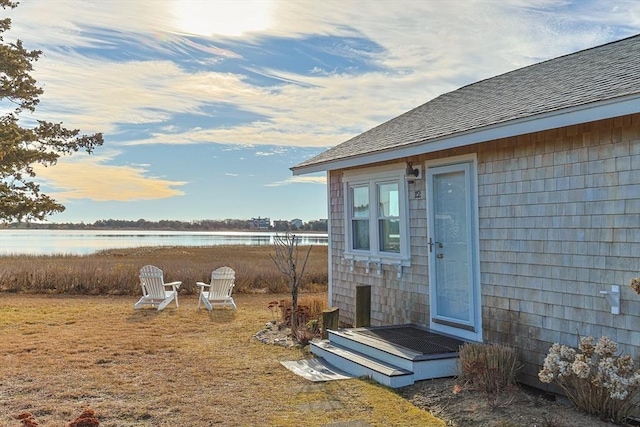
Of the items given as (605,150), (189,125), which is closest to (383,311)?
(605,150)

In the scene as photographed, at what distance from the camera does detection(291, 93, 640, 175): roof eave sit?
4051 millimetres

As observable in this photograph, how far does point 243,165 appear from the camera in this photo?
27047 mm

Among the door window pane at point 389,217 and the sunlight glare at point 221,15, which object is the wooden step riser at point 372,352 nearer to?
the door window pane at point 389,217

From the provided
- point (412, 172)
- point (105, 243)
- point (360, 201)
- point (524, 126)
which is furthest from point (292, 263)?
point (105, 243)

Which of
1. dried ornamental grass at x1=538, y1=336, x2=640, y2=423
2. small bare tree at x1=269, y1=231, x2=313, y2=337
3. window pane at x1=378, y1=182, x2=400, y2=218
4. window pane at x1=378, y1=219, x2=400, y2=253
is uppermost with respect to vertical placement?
window pane at x1=378, y1=182, x2=400, y2=218

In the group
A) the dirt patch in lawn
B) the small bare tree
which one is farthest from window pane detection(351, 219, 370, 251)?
the dirt patch in lawn

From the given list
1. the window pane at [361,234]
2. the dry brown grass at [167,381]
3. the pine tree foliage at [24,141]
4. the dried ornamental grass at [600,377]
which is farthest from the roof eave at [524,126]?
the pine tree foliage at [24,141]

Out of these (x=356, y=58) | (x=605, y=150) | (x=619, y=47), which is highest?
(x=356, y=58)

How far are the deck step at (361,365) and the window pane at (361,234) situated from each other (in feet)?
5.81

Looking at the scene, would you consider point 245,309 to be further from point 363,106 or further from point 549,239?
point 549,239

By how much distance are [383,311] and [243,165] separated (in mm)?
20212

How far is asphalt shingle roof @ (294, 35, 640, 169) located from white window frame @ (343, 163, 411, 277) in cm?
40

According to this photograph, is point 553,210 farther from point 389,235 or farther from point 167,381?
point 167,381

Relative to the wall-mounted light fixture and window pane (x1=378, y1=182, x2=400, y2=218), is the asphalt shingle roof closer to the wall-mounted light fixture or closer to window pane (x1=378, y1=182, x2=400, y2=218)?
the wall-mounted light fixture
